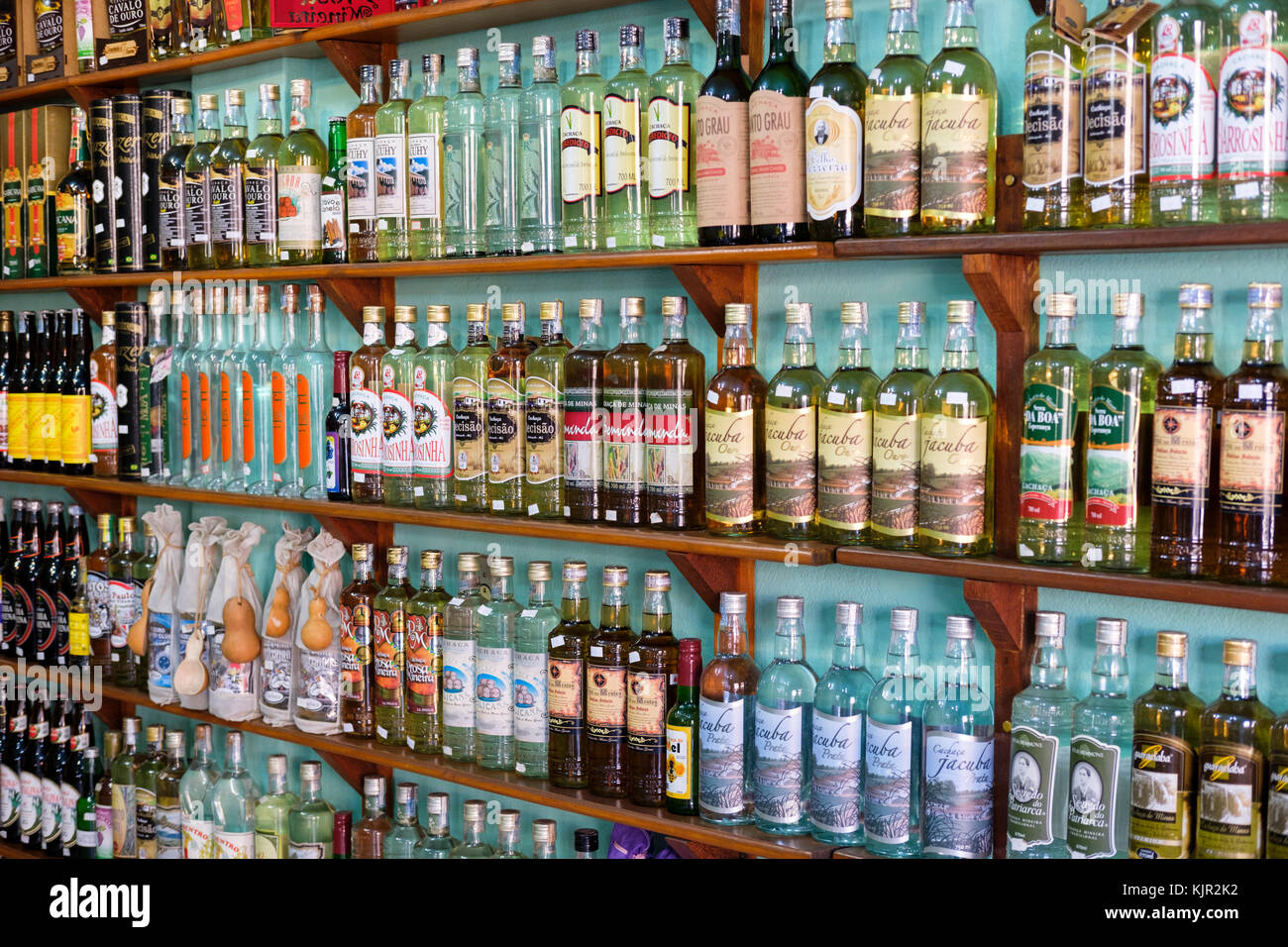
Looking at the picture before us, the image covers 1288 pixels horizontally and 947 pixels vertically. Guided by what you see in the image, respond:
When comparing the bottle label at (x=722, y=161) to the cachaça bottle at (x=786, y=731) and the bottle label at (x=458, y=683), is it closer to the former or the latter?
the cachaça bottle at (x=786, y=731)

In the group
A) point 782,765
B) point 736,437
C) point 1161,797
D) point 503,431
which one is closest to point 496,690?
point 503,431

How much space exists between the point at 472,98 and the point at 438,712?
3.65ft

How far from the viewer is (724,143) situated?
1.91 metres

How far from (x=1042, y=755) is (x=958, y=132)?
85 cm

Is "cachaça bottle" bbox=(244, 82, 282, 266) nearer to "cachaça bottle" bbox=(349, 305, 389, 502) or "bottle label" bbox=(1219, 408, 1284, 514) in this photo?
"cachaça bottle" bbox=(349, 305, 389, 502)

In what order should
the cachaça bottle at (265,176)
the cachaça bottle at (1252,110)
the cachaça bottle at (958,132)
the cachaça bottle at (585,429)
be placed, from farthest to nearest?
the cachaça bottle at (265,176), the cachaça bottle at (585,429), the cachaça bottle at (958,132), the cachaça bottle at (1252,110)

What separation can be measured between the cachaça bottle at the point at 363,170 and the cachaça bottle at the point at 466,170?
162 mm

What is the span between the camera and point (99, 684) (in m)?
2.95

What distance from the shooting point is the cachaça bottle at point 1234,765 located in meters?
1.54

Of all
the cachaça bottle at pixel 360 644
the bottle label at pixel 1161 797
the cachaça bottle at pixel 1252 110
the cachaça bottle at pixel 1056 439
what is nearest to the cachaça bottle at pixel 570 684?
the cachaça bottle at pixel 360 644

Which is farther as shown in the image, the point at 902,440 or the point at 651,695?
the point at 651,695

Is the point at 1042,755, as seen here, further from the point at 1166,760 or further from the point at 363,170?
the point at 363,170

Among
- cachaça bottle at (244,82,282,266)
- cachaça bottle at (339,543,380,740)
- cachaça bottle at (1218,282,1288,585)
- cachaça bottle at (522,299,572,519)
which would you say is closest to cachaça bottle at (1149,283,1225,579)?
cachaça bottle at (1218,282,1288,585)

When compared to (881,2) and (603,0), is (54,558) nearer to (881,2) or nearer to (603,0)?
(603,0)
